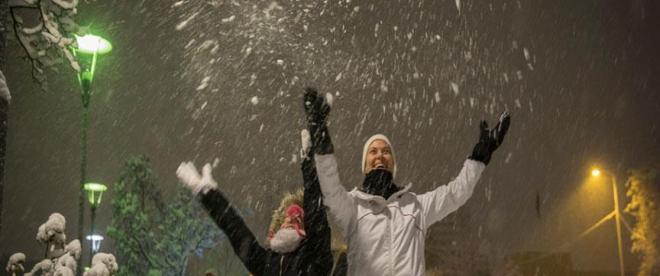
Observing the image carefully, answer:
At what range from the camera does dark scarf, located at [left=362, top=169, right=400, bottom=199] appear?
15.4 ft

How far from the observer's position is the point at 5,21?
18.0 ft

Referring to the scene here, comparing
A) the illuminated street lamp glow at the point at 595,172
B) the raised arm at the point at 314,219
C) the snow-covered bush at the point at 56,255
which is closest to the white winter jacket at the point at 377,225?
the raised arm at the point at 314,219

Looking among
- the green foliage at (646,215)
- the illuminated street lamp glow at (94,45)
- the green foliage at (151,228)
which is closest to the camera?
the illuminated street lamp glow at (94,45)

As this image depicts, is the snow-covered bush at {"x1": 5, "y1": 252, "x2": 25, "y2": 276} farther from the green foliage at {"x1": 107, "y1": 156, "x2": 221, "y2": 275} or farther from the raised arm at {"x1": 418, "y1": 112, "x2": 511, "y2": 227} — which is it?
the green foliage at {"x1": 107, "y1": 156, "x2": 221, "y2": 275}

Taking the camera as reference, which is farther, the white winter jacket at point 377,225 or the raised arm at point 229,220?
the raised arm at point 229,220

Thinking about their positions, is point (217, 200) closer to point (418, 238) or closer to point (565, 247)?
point (418, 238)

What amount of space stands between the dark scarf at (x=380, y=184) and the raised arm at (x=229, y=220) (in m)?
0.91

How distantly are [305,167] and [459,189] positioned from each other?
45.3 inches

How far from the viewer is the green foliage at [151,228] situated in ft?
111

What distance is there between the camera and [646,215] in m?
24.8

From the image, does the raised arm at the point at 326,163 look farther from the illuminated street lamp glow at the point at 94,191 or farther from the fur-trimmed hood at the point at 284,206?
the illuminated street lamp glow at the point at 94,191

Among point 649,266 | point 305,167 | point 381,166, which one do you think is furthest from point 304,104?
point 649,266

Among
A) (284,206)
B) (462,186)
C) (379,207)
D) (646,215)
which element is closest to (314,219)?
(379,207)

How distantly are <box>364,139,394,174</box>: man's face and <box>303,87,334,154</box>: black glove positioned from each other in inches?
21.8
